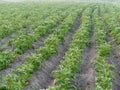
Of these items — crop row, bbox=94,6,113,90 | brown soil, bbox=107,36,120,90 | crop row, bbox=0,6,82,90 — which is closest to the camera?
crop row, bbox=0,6,82,90

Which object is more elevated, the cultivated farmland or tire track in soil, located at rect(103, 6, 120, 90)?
the cultivated farmland

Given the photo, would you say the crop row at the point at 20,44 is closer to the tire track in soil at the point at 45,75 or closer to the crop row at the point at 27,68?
the crop row at the point at 27,68

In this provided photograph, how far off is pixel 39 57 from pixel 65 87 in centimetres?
285

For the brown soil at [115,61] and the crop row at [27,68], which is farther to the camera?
the brown soil at [115,61]

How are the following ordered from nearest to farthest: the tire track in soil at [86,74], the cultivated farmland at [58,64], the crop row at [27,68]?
the crop row at [27,68] < the cultivated farmland at [58,64] < the tire track in soil at [86,74]

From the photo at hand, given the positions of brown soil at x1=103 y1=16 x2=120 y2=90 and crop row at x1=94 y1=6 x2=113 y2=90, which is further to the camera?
brown soil at x1=103 y1=16 x2=120 y2=90

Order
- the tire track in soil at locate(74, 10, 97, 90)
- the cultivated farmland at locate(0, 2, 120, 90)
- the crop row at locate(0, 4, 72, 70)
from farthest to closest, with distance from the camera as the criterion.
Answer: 1. the crop row at locate(0, 4, 72, 70)
2. the tire track in soil at locate(74, 10, 97, 90)
3. the cultivated farmland at locate(0, 2, 120, 90)

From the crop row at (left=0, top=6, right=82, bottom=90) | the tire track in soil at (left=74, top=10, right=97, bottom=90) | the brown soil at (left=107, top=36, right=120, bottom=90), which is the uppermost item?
the crop row at (left=0, top=6, right=82, bottom=90)

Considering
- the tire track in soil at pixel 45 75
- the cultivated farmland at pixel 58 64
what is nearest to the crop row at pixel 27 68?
the cultivated farmland at pixel 58 64

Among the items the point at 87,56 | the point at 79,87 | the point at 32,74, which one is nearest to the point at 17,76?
the point at 32,74

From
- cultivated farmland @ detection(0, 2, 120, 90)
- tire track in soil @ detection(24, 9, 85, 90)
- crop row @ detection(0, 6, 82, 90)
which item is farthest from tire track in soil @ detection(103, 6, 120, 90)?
crop row @ detection(0, 6, 82, 90)

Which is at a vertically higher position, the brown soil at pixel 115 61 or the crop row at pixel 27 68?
the crop row at pixel 27 68

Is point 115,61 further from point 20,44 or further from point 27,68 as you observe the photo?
point 27,68

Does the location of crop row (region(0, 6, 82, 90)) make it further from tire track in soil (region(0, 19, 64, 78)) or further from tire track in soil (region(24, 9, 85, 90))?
tire track in soil (region(0, 19, 64, 78))
